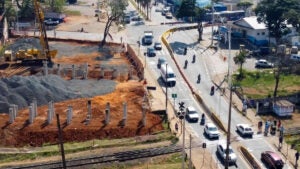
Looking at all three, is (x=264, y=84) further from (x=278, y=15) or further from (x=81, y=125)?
(x=81, y=125)

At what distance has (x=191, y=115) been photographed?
61.4 meters

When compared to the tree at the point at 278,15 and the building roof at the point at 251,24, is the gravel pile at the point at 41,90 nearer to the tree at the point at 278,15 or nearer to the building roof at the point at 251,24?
the tree at the point at 278,15

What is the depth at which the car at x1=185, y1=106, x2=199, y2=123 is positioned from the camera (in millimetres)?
61094

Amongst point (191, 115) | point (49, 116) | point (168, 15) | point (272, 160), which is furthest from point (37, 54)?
point (168, 15)

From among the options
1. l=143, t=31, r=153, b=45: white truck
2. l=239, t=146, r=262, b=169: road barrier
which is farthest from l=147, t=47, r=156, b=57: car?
l=239, t=146, r=262, b=169: road barrier

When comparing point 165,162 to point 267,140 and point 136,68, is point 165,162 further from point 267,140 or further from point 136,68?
point 136,68

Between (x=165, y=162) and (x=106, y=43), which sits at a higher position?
(x=106, y=43)

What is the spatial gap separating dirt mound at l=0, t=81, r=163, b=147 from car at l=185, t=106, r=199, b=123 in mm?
3776

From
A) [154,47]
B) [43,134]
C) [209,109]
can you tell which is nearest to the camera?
[43,134]

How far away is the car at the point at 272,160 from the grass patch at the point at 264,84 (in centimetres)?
1752

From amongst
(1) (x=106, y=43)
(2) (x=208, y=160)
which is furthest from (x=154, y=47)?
(2) (x=208, y=160)

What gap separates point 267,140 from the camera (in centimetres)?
5688

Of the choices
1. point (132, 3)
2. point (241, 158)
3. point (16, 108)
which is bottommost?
point (241, 158)

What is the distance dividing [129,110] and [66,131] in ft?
30.4
